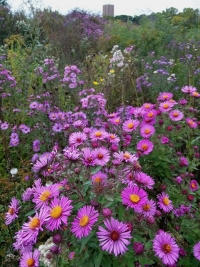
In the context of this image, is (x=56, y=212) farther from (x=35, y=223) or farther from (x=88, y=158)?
(x=88, y=158)

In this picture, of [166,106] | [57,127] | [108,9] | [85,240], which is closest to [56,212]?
[85,240]

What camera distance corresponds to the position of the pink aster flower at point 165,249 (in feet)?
3.56

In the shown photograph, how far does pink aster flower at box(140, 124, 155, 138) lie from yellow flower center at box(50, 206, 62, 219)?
30.3 inches

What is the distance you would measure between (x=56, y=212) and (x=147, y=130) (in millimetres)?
815

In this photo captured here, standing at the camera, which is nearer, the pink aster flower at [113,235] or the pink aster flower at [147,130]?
the pink aster flower at [113,235]

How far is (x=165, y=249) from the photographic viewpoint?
1105 mm

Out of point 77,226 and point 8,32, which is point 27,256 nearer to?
point 77,226

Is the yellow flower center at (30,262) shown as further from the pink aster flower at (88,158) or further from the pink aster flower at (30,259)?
the pink aster flower at (88,158)

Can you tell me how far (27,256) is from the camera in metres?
1.12

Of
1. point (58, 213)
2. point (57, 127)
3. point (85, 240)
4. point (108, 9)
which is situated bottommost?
point (57, 127)

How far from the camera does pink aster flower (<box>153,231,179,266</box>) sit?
3.56 feet

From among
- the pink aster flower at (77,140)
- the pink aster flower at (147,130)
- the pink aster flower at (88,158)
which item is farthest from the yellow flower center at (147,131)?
the pink aster flower at (88,158)

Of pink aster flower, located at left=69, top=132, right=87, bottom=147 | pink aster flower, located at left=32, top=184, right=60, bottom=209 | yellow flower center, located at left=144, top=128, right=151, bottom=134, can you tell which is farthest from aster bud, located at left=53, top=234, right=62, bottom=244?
yellow flower center, located at left=144, top=128, right=151, bottom=134

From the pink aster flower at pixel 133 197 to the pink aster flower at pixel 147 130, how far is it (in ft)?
1.97
